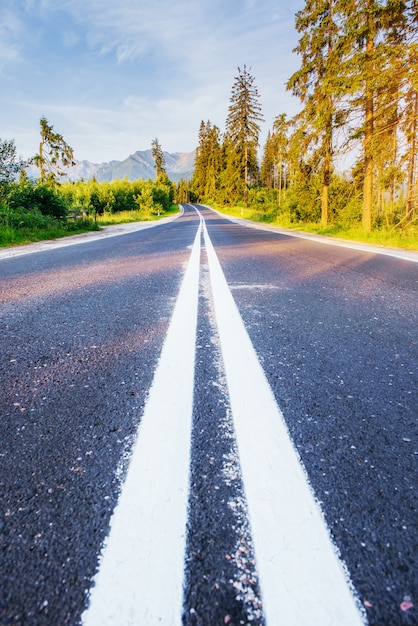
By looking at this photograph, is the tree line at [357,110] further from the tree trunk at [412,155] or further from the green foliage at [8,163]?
the green foliage at [8,163]

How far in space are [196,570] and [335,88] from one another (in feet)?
47.9

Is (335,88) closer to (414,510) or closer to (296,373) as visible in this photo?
(296,373)

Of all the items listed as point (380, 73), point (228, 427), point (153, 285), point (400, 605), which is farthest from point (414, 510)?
point (380, 73)

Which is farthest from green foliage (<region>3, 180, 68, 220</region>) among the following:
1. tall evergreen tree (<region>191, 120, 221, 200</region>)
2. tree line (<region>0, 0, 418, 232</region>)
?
tall evergreen tree (<region>191, 120, 221, 200</region>)

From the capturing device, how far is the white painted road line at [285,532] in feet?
2.24

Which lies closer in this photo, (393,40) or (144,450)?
(144,450)

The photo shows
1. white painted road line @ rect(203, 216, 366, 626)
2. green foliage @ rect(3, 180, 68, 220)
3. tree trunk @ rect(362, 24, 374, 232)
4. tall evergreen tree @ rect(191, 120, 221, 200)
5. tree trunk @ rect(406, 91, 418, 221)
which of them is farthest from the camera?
tall evergreen tree @ rect(191, 120, 221, 200)

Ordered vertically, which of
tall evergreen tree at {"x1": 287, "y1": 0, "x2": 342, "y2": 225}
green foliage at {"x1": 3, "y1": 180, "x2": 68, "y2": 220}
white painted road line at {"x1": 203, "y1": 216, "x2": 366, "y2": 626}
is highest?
tall evergreen tree at {"x1": 287, "y1": 0, "x2": 342, "y2": 225}

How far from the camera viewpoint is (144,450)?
1.17 meters

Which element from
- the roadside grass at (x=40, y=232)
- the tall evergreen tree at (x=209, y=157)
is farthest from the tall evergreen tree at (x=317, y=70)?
the tall evergreen tree at (x=209, y=157)

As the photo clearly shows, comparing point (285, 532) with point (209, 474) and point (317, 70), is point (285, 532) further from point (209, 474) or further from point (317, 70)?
point (317, 70)

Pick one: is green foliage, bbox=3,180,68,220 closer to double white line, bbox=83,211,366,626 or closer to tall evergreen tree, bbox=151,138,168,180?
double white line, bbox=83,211,366,626

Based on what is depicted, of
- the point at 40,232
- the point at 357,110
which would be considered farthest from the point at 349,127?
the point at 40,232

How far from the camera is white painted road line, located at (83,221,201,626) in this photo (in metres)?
0.69
